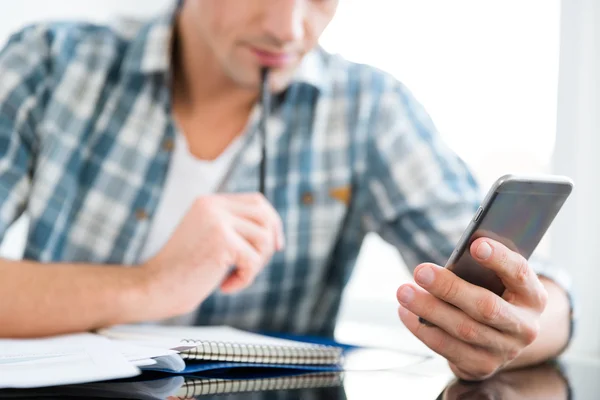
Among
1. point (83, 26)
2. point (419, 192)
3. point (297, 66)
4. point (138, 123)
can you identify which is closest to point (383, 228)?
point (419, 192)

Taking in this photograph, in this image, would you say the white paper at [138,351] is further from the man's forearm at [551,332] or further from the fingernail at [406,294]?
the man's forearm at [551,332]

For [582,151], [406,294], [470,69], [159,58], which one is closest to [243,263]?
[406,294]

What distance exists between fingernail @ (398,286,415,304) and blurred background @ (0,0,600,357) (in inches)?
23.3

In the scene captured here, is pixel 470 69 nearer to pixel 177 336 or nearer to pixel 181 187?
pixel 181 187

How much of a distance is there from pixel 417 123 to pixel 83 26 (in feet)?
1.97

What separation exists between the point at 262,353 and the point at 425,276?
17cm

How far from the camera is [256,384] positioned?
60cm

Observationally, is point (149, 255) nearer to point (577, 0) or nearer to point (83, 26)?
point (83, 26)

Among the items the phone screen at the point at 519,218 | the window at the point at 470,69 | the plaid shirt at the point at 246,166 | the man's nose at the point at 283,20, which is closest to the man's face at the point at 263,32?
the man's nose at the point at 283,20

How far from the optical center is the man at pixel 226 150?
1039 millimetres

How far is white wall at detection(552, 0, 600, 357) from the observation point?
135 cm

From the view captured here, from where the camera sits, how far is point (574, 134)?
1.37 metres

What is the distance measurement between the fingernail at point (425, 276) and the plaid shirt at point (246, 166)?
43cm

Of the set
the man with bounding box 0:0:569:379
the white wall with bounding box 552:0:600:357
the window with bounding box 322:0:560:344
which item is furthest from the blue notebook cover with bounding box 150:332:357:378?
the white wall with bounding box 552:0:600:357
